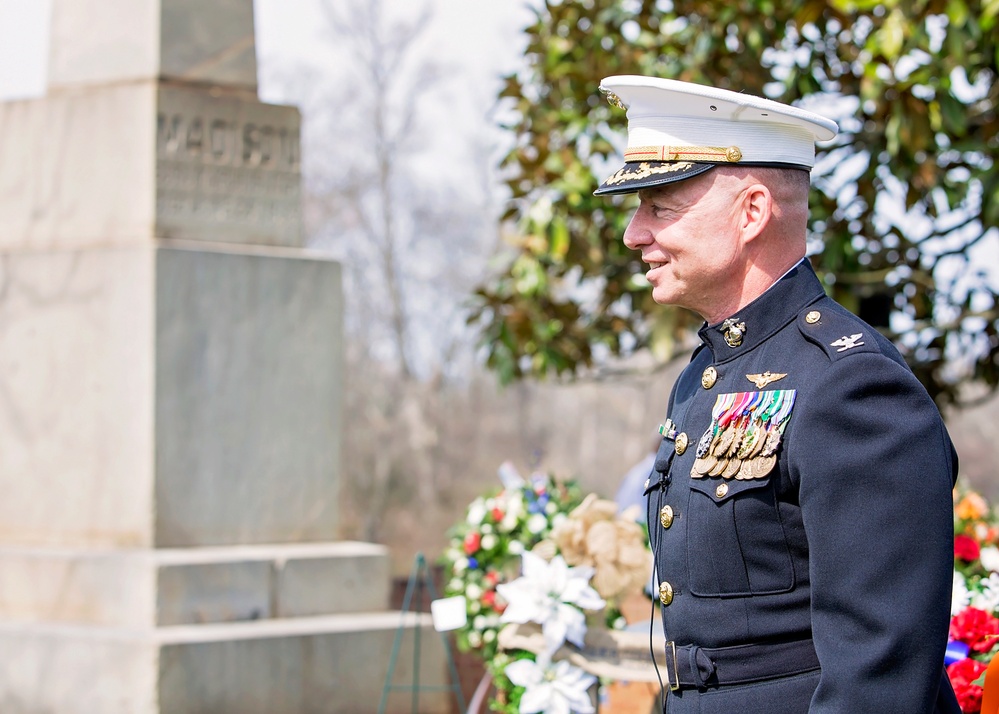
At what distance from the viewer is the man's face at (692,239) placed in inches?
103

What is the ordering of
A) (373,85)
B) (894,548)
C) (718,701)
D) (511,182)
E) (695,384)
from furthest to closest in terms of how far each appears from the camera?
(373,85) → (511,182) → (695,384) → (718,701) → (894,548)

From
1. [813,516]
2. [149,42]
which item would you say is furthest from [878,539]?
[149,42]

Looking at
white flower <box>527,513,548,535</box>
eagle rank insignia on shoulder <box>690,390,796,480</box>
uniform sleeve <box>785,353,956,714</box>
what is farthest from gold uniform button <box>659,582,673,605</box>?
white flower <box>527,513,548,535</box>

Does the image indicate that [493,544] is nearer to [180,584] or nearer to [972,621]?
[180,584]

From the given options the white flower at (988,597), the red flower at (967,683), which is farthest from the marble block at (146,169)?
the red flower at (967,683)

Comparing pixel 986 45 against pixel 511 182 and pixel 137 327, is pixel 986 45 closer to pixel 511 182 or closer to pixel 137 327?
pixel 511 182

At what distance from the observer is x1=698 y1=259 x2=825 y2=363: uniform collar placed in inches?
104

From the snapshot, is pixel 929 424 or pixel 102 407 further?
pixel 102 407

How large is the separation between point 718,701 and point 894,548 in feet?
1.50

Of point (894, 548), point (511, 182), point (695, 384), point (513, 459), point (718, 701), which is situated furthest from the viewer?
point (513, 459)

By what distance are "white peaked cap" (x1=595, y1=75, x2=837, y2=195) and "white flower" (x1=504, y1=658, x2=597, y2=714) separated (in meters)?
2.45

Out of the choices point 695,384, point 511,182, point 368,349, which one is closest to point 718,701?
point 695,384

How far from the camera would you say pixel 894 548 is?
89.1 inches

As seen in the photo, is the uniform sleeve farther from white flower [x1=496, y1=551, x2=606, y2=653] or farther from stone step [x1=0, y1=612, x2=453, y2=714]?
stone step [x1=0, y1=612, x2=453, y2=714]
